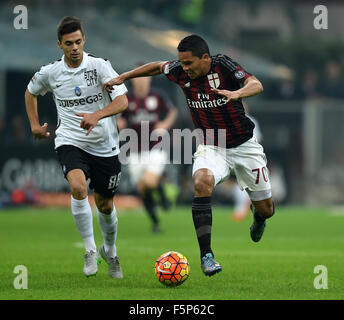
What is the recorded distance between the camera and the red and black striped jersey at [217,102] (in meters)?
8.92

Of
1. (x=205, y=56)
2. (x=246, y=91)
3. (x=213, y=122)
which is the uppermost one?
(x=205, y=56)

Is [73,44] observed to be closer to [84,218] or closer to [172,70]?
[172,70]

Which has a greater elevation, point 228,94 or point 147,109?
point 147,109

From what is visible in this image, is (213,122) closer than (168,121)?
Yes

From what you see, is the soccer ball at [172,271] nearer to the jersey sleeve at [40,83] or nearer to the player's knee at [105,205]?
the player's knee at [105,205]

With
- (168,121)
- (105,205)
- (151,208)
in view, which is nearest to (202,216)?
(105,205)

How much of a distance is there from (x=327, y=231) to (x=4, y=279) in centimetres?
800


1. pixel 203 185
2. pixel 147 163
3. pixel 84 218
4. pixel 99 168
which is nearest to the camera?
pixel 203 185

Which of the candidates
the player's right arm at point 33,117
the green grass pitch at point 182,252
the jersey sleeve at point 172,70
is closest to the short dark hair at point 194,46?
the jersey sleeve at point 172,70

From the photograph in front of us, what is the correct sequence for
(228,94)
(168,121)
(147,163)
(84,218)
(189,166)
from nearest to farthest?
1. (228,94)
2. (84,218)
3. (168,121)
4. (147,163)
5. (189,166)

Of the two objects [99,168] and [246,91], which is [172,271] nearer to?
[99,168]

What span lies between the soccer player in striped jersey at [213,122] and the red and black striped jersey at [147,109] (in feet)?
19.8

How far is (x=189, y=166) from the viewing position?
23125 mm

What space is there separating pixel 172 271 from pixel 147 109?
744 cm
